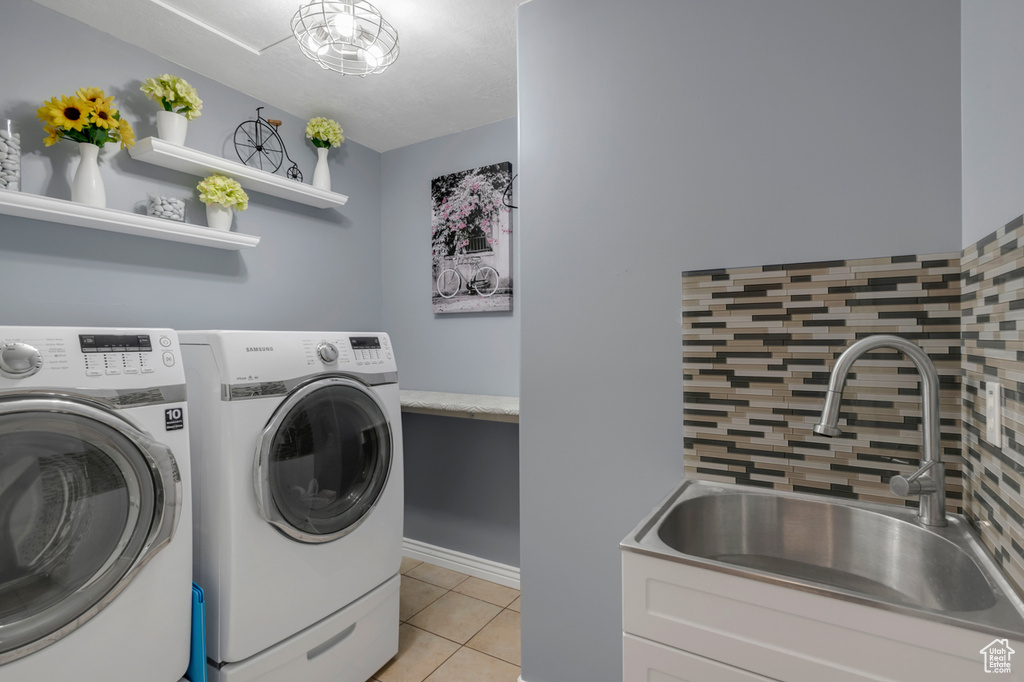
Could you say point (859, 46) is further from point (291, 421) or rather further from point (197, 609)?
point (197, 609)

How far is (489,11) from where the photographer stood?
1.80 meters

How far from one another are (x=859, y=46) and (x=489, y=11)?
120cm

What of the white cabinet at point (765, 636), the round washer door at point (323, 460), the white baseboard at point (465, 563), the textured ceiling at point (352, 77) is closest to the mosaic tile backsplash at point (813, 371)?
the white cabinet at point (765, 636)

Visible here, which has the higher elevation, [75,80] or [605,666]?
[75,80]

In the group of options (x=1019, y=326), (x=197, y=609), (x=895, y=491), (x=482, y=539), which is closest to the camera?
(x=1019, y=326)

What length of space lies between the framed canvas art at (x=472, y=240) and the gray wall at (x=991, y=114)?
1842mm

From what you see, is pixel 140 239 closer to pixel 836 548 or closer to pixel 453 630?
pixel 453 630

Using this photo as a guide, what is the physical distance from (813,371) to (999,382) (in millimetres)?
389

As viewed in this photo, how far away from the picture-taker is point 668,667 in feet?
3.07

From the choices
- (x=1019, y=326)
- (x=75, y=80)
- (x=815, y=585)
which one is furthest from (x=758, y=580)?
(x=75, y=80)

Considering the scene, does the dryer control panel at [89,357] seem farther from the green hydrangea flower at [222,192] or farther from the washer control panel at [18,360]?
the green hydrangea flower at [222,192]

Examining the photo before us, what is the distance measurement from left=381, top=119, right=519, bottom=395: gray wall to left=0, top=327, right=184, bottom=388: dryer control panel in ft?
5.10

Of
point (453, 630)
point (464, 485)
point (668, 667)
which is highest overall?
point (668, 667)

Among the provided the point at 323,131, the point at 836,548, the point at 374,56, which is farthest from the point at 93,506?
the point at 323,131
